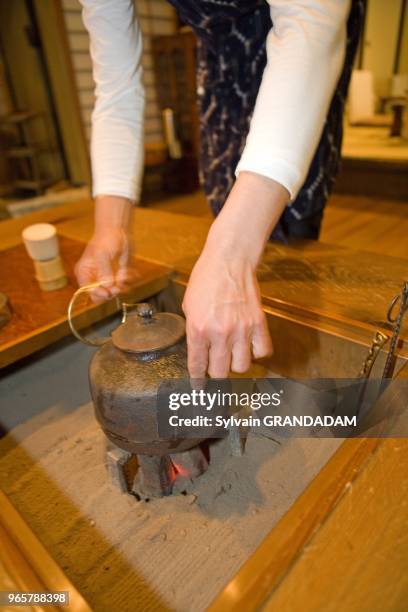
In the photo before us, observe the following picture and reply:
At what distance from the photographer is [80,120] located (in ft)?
10.9

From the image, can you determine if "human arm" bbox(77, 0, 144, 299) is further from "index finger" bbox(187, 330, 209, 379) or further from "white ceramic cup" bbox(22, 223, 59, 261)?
"index finger" bbox(187, 330, 209, 379)

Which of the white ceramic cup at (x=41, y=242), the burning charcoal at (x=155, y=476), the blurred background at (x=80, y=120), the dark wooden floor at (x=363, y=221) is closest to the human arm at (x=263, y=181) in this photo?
the burning charcoal at (x=155, y=476)

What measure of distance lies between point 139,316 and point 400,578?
1.53ft

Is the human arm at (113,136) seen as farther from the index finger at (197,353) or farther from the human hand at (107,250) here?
the index finger at (197,353)

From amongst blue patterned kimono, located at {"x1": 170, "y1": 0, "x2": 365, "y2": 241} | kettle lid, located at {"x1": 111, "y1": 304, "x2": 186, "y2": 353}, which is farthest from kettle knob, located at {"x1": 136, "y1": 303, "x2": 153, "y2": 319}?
blue patterned kimono, located at {"x1": 170, "y1": 0, "x2": 365, "y2": 241}

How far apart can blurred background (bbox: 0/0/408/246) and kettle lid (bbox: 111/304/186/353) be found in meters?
2.65

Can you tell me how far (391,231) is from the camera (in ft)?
8.52

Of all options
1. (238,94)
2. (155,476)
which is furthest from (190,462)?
(238,94)

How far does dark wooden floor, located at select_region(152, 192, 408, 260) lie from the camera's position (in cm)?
240

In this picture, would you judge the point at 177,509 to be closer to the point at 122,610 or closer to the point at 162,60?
the point at 122,610

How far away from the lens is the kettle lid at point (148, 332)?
2.04 ft

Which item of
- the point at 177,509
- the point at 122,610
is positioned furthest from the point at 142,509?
the point at 122,610

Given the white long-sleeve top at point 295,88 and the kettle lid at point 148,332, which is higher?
the white long-sleeve top at point 295,88

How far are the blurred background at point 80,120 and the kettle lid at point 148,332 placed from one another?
265cm
